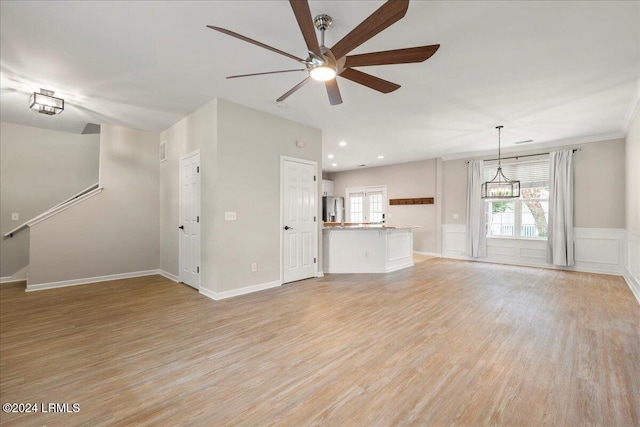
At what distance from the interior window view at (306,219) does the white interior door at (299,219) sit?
0.15 feet

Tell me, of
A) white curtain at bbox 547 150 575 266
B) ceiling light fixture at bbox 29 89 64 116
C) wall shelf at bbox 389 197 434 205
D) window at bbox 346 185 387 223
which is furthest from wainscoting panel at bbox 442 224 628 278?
ceiling light fixture at bbox 29 89 64 116

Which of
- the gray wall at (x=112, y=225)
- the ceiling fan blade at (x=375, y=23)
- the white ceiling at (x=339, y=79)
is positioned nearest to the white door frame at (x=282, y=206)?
the white ceiling at (x=339, y=79)

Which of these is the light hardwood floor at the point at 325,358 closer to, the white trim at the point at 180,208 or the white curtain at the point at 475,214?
the white trim at the point at 180,208

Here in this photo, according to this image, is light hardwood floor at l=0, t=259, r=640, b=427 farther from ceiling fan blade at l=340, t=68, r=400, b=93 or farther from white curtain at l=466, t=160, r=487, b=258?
white curtain at l=466, t=160, r=487, b=258

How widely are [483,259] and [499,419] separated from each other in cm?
654

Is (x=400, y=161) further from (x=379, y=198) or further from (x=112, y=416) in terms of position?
(x=112, y=416)

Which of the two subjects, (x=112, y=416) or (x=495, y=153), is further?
(x=495, y=153)

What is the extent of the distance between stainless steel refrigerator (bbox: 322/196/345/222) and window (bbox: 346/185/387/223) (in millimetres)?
569

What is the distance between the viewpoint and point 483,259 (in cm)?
738

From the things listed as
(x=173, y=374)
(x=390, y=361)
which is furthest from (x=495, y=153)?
(x=173, y=374)

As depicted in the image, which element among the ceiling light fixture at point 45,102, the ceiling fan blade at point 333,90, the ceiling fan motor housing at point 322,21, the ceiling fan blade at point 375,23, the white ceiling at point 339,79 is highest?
the white ceiling at point 339,79

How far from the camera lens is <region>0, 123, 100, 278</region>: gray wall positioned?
512 centimetres

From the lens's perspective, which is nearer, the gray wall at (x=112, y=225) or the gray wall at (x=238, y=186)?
the gray wall at (x=238, y=186)

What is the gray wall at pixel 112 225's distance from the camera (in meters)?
4.76
